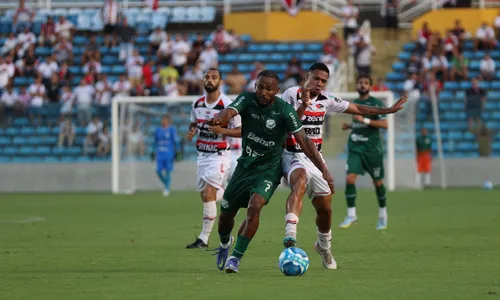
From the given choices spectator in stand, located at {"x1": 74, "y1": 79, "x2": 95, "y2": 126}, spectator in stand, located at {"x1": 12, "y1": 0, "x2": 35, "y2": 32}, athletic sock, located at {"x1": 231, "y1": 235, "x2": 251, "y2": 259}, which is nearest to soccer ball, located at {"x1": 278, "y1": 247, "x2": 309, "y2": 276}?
athletic sock, located at {"x1": 231, "y1": 235, "x2": 251, "y2": 259}

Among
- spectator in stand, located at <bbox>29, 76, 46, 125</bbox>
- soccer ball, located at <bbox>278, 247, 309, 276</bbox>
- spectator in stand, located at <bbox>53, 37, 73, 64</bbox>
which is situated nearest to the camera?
soccer ball, located at <bbox>278, 247, 309, 276</bbox>

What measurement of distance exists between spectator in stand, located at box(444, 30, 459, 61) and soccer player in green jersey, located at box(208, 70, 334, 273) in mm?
27570

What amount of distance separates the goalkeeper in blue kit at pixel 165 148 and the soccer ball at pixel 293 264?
64.7ft

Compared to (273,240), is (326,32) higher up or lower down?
higher up

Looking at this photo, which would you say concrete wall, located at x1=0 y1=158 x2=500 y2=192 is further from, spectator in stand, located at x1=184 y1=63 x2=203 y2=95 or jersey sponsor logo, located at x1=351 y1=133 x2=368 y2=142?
jersey sponsor logo, located at x1=351 y1=133 x2=368 y2=142

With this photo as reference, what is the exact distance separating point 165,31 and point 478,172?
583 inches

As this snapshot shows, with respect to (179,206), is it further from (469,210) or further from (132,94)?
(132,94)

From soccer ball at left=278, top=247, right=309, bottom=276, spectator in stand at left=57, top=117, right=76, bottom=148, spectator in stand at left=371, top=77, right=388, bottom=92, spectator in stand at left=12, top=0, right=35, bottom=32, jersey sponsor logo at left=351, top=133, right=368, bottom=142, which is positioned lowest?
spectator in stand at left=57, top=117, right=76, bottom=148

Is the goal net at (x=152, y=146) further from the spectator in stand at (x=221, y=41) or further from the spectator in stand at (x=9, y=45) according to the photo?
the spectator in stand at (x=9, y=45)

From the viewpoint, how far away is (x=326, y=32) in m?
42.1

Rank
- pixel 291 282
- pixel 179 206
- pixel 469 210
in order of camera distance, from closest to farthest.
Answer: pixel 291 282, pixel 469 210, pixel 179 206

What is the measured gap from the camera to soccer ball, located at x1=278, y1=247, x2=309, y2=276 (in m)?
11.0

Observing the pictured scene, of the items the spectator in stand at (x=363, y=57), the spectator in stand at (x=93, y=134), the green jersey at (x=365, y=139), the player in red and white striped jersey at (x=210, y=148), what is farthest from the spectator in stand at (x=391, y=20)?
the player in red and white striped jersey at (x=210, y=148)

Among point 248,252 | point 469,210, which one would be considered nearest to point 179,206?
point 469,210
